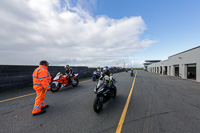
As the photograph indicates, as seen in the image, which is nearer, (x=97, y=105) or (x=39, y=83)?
(x=39, y=83)

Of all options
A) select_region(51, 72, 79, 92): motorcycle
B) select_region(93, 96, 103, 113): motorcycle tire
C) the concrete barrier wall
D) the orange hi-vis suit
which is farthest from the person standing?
the concrete barrier wall

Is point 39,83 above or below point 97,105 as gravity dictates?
above

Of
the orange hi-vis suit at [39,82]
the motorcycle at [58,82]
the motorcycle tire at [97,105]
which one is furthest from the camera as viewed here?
the motorcycle at [58,82]

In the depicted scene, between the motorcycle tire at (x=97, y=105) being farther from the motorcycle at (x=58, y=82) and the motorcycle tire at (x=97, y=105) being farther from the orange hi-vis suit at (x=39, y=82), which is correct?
the motorcycle at (x=58, y=82)

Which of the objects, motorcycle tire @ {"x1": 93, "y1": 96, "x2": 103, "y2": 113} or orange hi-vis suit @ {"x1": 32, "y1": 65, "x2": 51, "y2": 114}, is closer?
orange hi-vis suit @ {"x1": 32, "y1": 65, "x2": 51, "y2": 114}

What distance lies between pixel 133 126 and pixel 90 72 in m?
14.5

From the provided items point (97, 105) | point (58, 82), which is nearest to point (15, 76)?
point (58, 82)

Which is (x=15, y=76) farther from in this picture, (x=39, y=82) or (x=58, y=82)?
(x=39, y=82)

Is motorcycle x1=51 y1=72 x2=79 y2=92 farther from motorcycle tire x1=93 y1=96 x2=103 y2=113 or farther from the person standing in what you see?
motorcycle tire x1=93 y1=96 x2=103 y2=113

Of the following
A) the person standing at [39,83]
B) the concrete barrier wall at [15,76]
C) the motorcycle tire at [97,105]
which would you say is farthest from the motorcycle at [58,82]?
the motorcycle tire at [97,105]

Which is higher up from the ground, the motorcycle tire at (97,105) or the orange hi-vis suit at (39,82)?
the orange hi-vis suit at (39,82)

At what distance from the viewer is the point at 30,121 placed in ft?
8.48

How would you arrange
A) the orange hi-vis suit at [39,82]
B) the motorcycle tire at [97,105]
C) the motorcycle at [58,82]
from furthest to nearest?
the motorcycle at [58,82] < the motorcycle tire at [97,105] < the orange hi-vis suit at [39,82]

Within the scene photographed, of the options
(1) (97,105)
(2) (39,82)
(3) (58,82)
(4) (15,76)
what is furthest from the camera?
(4) (15,76)
